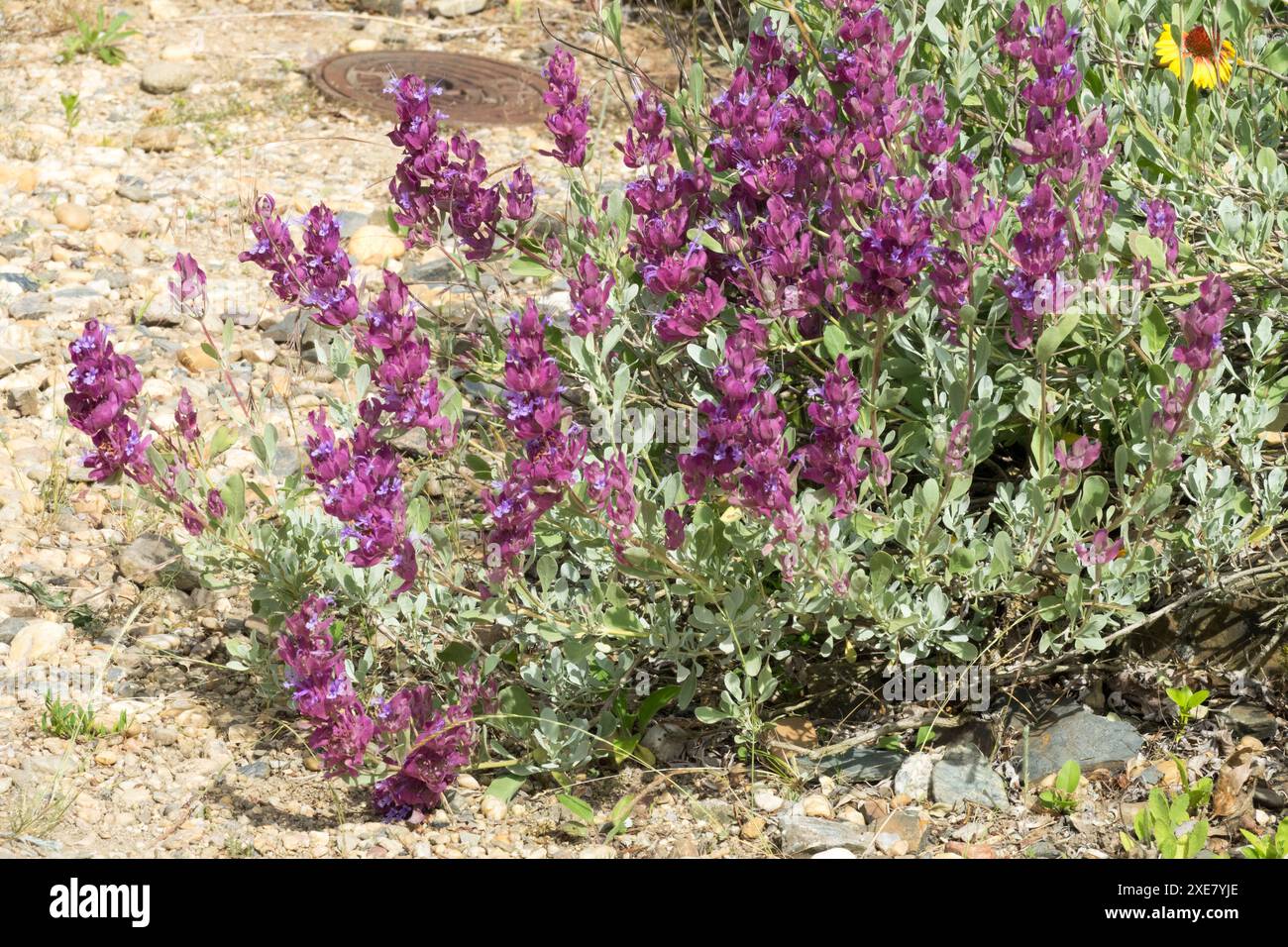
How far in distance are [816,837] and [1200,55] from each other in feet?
7.95

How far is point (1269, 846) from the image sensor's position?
285 centimetres

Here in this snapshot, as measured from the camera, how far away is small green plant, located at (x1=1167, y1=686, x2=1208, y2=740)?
3256 millimetres

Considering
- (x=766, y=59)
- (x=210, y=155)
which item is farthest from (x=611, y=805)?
(x=210, y=155)

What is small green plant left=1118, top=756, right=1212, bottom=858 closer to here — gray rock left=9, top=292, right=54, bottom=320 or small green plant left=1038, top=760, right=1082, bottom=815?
small green plant left=1038, top=760, right=1082, bottom=815

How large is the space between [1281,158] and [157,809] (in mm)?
3430

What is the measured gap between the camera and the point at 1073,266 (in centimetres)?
304

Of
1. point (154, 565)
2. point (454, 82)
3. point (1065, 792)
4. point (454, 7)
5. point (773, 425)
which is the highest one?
point (454, 7)

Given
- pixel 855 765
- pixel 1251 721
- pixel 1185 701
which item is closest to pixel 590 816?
pixel 855 765

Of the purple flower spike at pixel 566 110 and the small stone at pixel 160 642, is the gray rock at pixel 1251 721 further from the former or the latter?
the small stone at pixel 160 642

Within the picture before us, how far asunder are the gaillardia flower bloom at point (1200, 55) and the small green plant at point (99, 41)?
5771mm

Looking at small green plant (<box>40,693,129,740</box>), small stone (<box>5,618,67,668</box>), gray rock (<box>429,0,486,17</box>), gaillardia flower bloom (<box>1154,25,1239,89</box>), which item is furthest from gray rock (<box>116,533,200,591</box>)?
gray rock (<box>429,0,486,17</box>)

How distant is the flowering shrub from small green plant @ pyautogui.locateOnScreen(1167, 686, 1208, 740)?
0.88ft

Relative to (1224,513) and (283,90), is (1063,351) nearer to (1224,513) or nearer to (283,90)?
(1224,513)

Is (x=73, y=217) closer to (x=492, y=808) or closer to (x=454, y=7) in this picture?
(x=454, y=7)
